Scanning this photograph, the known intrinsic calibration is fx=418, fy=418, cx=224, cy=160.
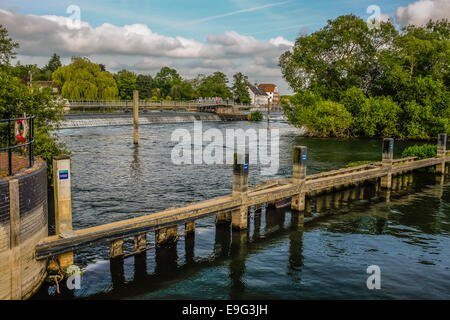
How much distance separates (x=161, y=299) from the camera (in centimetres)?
1075

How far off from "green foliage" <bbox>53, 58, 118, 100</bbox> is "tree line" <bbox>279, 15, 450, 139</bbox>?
1339 inches

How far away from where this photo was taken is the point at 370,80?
58.0 metres

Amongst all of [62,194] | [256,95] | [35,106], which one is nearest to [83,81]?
[35,106]

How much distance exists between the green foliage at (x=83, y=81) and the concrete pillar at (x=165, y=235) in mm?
64150

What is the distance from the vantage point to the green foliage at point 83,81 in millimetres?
72625

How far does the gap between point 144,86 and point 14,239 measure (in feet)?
373

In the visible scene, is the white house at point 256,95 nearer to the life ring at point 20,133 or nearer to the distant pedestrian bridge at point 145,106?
the distant pedestrian bridge at point 145,106

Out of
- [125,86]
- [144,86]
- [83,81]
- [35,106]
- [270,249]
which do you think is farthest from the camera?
[144,86]

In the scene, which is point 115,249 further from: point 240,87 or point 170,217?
point 240,87

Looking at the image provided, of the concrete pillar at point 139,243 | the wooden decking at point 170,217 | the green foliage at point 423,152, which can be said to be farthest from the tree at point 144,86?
the concrete pillar at point 139,243

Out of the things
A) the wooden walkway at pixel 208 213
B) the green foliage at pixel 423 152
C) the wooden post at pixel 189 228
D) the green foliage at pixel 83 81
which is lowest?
the wooden post at pixel 189 228

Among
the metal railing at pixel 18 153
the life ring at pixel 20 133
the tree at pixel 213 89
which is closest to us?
the metal railing at pixel 18 153

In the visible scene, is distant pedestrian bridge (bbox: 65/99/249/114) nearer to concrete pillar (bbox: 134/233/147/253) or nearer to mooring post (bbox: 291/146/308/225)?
mooring post (bbox: 291/146/308/225)

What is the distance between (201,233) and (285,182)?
4.72m
